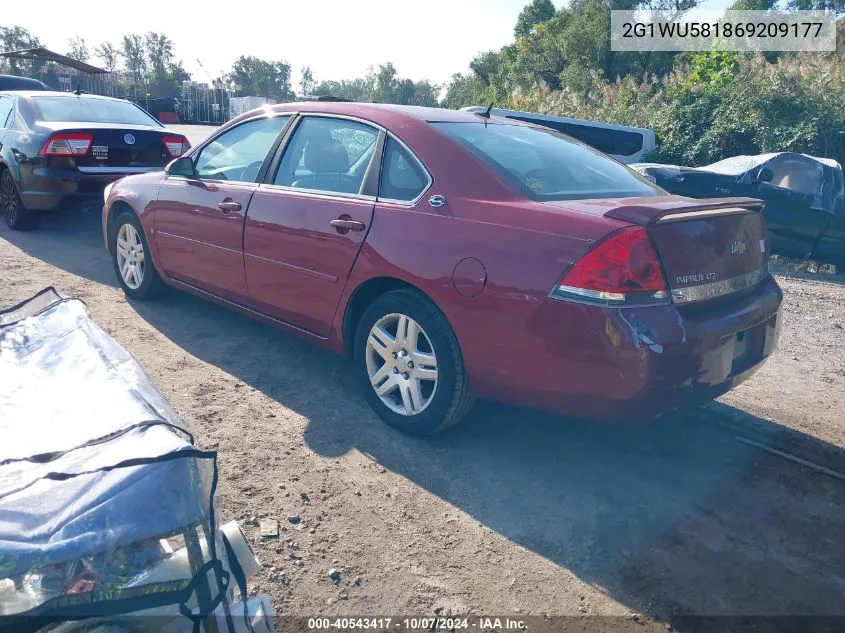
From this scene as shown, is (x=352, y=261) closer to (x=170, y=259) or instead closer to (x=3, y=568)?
(x=170, y=259)

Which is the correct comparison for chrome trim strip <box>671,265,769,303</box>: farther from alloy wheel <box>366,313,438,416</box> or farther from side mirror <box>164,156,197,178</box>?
side mirror <box>164,156,197,178</box>

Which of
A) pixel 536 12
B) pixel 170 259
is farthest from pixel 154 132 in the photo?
pixel 536 12

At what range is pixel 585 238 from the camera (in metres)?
2.91

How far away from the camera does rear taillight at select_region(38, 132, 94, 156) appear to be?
24.0 ft

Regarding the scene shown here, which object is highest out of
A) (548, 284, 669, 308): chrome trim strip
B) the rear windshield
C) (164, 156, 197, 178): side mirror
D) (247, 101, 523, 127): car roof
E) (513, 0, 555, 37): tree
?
(513, 0, 555, 37): tree

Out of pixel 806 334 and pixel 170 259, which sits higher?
pixel 170 259

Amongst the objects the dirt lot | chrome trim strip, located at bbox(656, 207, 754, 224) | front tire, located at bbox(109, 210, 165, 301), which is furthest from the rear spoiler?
front tire, located at bbox(109, 210, 165, 301)

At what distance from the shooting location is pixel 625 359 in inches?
111

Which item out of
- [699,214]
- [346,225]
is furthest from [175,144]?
[699,214]

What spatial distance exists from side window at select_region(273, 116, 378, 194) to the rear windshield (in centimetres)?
491

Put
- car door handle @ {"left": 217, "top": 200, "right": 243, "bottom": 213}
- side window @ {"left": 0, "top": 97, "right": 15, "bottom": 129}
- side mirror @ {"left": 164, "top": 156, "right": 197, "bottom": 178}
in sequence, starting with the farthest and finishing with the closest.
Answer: side window @ {"left": 0, "top": 97, "right": 15, "bottom": 129}, side mirror @ {"left": 164, "top": 156, "right": 197, "bottom": 178}, car door handle @ {"left": 217, "top": 200, "right": 243, "bottom": 213}

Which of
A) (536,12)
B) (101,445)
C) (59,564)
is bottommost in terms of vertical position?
(59,564)

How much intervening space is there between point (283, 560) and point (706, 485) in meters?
1.95

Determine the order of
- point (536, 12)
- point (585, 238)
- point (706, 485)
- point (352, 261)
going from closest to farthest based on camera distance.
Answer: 1. point (585, 238)
2. point (706, 485)
3. point (352, 261)
4. point (536, 12)
